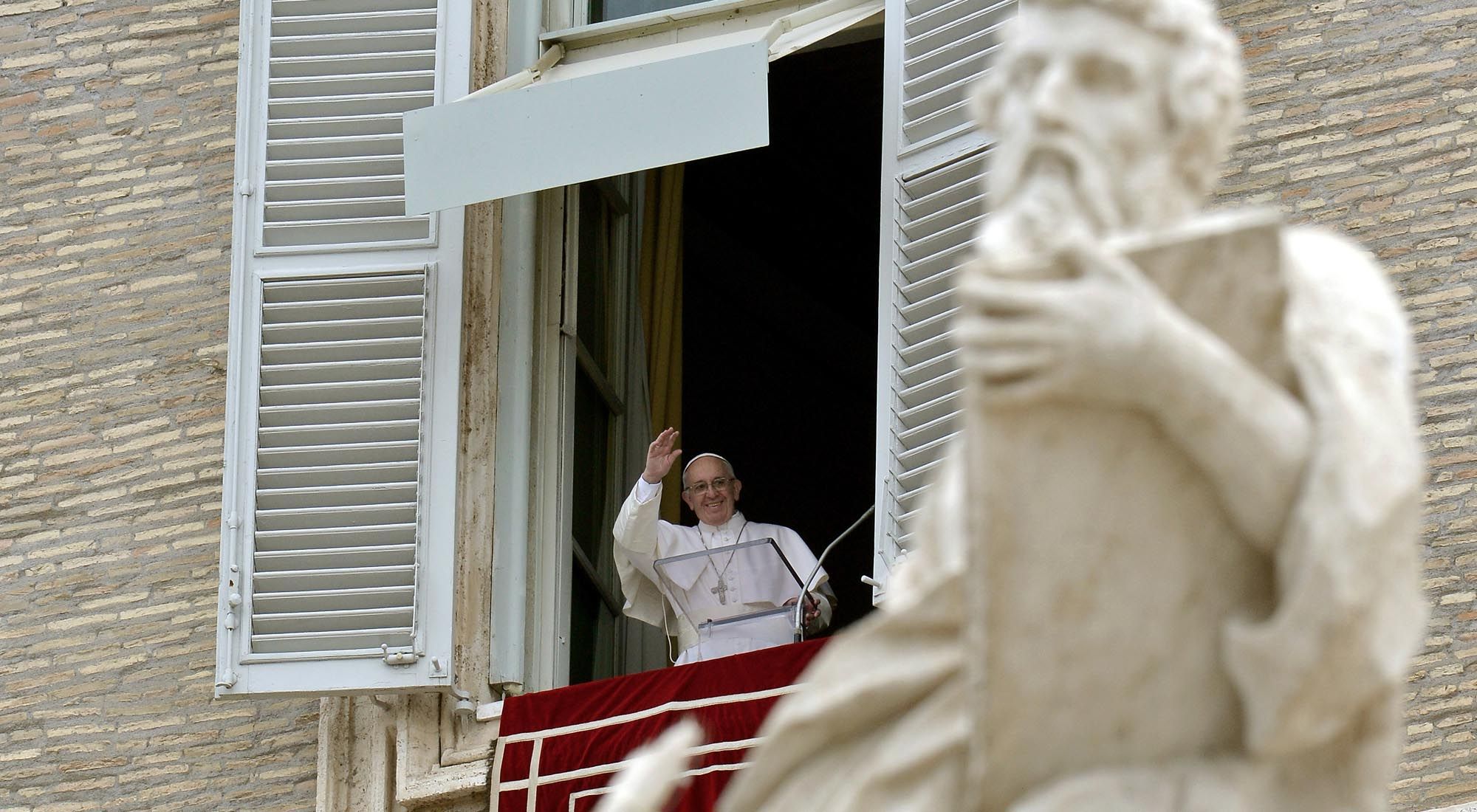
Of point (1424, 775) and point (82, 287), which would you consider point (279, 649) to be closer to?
point (82, 287)

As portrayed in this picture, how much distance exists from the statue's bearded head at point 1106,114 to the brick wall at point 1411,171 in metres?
4.88

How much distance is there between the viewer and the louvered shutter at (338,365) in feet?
28.4

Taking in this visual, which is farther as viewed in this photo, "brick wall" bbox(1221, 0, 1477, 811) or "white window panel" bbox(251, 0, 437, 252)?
"white window panel" bbox(251, 0, 437, 252)

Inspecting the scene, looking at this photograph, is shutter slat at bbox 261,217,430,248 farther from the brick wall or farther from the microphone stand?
the brick wall

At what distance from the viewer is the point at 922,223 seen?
8570 millimetres

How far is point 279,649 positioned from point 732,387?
564 cm

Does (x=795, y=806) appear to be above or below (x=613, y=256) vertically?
below

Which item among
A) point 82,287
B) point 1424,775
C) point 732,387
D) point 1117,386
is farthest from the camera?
point 732,387

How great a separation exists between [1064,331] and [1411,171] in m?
5.69

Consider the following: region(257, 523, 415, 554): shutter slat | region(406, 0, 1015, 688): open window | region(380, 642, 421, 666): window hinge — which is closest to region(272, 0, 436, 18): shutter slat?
region(406, 0, 1015, 688): open window

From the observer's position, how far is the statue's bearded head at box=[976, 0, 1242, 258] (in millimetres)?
2877

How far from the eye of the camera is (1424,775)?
756 centimetres

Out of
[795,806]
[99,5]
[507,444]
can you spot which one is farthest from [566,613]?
[795,806]

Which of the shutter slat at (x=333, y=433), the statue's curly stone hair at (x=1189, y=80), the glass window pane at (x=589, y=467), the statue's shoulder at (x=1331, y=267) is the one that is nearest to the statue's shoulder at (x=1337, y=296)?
the statue's shoulder at (x=1331, y=267)
